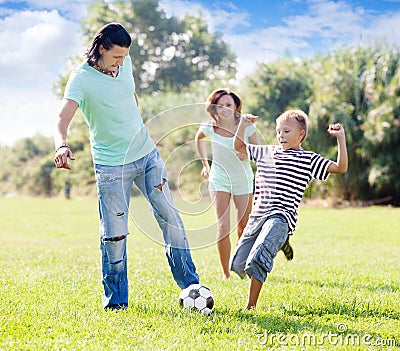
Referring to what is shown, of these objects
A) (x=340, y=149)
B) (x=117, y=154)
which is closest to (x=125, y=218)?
(x=117, y=154)

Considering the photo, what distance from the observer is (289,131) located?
15.2 ft

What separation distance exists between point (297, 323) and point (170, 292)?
145cm

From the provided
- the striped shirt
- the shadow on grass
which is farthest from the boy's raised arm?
the shadow on grass

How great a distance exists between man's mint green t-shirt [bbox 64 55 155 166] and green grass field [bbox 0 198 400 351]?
0.49 metres

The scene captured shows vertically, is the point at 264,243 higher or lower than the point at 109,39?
lower

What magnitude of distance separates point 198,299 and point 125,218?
32.6 inches

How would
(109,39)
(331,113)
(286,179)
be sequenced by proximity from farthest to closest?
(331,113)
(286,179)
(109,39)

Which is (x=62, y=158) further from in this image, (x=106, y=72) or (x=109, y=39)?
(x=109, y=39)

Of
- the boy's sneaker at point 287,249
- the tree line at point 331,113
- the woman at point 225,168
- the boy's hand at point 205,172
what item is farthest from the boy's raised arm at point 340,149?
the tree line at point 331,113

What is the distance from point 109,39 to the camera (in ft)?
13.8

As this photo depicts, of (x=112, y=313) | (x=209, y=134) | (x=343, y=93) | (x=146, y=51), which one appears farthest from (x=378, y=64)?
(x=146, y=51)

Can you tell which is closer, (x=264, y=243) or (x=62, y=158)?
(x=62, y=158)

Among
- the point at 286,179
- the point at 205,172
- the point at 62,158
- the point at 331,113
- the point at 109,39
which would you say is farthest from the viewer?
the point at 331,113

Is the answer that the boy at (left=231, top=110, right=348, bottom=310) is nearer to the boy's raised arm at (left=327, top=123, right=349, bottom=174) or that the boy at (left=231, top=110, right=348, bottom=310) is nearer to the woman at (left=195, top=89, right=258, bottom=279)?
the boy's raised arm at (left=327, top=123, right=349, bottom=174)
